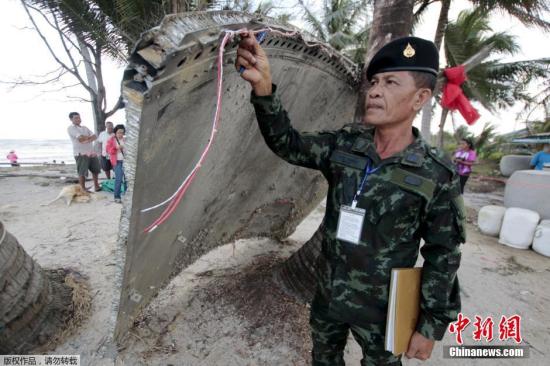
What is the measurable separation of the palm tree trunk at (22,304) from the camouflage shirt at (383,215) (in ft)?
6.69

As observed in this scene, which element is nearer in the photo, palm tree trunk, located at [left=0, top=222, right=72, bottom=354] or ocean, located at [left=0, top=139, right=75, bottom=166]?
palm tree trunk, located at [left=0, top=222, right=72, bottom=354]

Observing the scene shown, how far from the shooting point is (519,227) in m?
5.06

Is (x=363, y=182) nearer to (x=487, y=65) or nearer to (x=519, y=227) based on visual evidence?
(x=519, y=227)

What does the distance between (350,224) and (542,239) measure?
17.4 feet

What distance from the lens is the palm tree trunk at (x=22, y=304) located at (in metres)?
1.99

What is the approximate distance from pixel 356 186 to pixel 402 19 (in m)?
1.66

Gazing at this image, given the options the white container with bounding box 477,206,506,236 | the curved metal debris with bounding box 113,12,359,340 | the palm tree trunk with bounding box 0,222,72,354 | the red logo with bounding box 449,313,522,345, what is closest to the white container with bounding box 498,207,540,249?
the white container with bounding box 477,206,506,236

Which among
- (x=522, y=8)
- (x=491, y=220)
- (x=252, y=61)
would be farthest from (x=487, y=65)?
(x=252, y=61)

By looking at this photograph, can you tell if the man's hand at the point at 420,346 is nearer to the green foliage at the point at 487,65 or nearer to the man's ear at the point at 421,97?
the man's ear at the point at 421,97

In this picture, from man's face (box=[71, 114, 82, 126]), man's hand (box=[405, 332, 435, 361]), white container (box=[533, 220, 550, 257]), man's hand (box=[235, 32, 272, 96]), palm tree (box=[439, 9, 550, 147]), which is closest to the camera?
man's hand (box=[235, 32, 272, 96])

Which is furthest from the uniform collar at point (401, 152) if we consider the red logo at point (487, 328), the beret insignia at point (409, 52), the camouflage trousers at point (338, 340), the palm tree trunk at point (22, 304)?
the palm tree trunk at point (22, 304)

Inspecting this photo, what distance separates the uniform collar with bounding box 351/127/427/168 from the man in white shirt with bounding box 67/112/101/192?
681 centimetres

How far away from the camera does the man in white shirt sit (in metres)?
6.36

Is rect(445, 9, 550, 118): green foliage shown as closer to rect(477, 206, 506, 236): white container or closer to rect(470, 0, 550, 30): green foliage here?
rect(470, 0, 550, 30): green foliage
